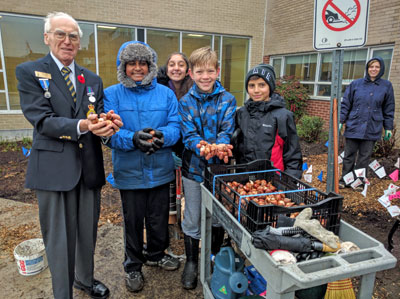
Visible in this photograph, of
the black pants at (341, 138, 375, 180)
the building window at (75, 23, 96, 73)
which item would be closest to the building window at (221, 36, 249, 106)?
the building window at (75, 23, 96, 73)

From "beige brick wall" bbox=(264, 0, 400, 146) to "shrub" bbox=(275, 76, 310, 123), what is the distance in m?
1.21

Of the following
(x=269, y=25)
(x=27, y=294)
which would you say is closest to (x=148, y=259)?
(x=27, y=294)

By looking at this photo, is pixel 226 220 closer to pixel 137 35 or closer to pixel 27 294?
pixel 27 294

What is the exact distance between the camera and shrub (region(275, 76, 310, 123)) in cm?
995

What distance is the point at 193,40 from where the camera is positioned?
34.7 feet

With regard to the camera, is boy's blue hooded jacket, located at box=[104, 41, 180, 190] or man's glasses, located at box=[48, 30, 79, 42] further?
boy's blue hooded jacket, located at box=[104, 41, 180, 190]

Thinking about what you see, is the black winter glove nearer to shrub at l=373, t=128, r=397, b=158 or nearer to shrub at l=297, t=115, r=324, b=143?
shrub at l=373, t=128, r=397, b=158

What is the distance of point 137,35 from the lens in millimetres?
9617

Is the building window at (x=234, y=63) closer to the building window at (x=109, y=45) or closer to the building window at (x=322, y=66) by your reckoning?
the building window at (x=322, y=66)

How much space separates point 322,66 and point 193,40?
15.0 feet

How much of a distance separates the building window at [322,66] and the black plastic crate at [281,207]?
7568 mm

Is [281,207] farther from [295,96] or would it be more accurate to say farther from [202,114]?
[295,96]

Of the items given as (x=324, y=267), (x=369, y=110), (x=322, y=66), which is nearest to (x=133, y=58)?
(x=324, y=267)

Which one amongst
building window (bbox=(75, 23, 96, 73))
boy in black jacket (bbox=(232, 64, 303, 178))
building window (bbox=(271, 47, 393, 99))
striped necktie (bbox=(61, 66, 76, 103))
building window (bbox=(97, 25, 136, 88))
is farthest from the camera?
building window (bbox=(97, 25, 136, 88))
